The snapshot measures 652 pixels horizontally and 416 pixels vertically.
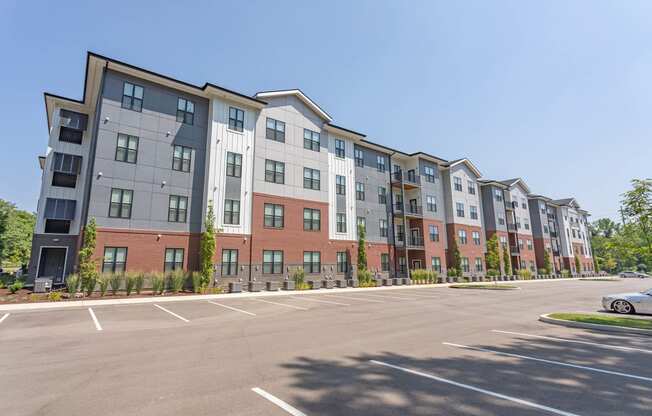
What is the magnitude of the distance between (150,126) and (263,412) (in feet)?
76.2

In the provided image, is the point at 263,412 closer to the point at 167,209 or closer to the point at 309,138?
the point at 167,209

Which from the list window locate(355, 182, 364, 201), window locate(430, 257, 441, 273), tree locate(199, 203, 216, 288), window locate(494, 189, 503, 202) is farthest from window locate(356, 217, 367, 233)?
window locate(494, 189, 503, 202)

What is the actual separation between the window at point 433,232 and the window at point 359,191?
34.2ft

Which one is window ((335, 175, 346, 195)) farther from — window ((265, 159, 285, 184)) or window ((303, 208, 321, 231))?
window ((265, 159, 285, 184))

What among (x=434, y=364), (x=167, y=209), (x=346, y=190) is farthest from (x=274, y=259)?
(x=434, y=364)

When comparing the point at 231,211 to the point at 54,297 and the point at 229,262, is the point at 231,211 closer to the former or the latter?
the point at 229,262

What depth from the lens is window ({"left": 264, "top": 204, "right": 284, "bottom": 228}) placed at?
2578 cm

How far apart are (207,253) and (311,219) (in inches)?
396

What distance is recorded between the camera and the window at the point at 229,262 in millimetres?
23016

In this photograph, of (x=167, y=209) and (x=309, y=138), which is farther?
(x=309, y=138)

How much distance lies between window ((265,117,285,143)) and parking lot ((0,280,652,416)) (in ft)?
63.3

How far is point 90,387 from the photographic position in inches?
194

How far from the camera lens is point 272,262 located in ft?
83.1

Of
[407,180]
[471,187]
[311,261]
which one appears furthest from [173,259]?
[471,187]
